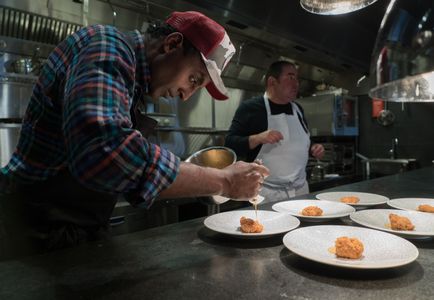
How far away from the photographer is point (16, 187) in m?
1.00

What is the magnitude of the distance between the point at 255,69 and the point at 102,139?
13.8ft

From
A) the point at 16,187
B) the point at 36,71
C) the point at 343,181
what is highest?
the point at 36,71

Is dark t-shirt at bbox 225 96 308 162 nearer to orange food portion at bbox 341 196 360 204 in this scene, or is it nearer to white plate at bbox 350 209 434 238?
orange food portion at bbox 341 196 360 204

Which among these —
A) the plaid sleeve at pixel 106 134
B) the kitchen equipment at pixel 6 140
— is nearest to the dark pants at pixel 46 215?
the plaid sleeve at pixel 106 134

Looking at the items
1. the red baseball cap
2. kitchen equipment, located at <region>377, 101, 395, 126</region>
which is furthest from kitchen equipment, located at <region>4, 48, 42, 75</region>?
kitchen equipment, located at <region>377, 101, 395, 126</region>

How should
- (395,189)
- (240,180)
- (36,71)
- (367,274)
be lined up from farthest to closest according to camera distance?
(36,71), (395,189), (240,180), (367,274)

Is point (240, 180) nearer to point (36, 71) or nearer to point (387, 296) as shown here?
point (387, 296)

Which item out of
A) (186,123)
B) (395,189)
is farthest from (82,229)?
(186,123)

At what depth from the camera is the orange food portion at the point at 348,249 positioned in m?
0.78

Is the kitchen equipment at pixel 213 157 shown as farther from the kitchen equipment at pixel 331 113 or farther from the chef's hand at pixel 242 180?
the kitchen equipment at pixel 331 113

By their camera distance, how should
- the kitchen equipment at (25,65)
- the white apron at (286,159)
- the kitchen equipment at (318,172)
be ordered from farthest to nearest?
the kitchen equipment at (318,172) → the kitchen equipment at (25,65) → the white apron at (286,159)

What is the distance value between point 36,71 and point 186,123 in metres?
1.83

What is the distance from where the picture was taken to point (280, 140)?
2182 millimetres

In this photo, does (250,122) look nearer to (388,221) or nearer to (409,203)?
(409,203)
